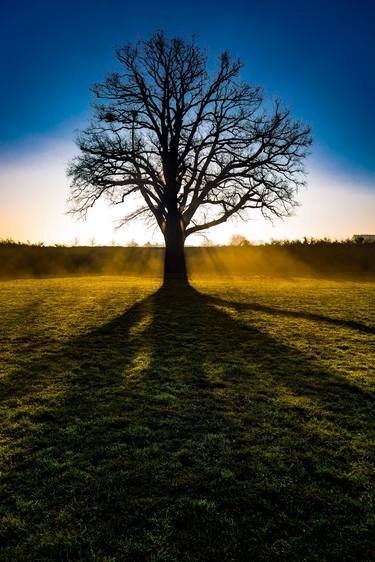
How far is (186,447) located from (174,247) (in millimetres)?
19867

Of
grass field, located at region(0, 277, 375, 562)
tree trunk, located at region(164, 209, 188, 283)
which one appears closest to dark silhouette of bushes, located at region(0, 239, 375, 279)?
tree trunk, located at region(164, 209, 188, 283)

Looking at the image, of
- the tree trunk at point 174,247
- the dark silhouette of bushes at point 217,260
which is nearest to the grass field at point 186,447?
the tree trunk at point 174,247

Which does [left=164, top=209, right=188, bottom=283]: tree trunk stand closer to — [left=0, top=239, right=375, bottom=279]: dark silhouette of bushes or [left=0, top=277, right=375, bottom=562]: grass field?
[left=0, top=239, right=375, bottom=279]: dark silhouette of bushes

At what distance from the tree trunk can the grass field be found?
14015 mm

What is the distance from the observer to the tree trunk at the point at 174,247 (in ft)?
76.5

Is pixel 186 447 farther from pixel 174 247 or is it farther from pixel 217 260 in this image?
pixel 217 260

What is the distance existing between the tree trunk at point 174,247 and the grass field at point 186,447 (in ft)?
46.0

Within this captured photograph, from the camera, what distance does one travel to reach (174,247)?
939 inches

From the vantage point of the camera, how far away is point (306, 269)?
127ft

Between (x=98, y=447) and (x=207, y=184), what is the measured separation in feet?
66.9

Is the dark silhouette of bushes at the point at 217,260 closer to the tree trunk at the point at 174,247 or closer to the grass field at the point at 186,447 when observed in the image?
the tree trunk at the point at 174,247

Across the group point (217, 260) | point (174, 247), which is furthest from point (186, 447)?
point (217, 260)

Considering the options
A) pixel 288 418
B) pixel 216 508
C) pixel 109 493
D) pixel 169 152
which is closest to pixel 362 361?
pixel 288 418

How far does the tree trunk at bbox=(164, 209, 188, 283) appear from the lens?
23312 mm
